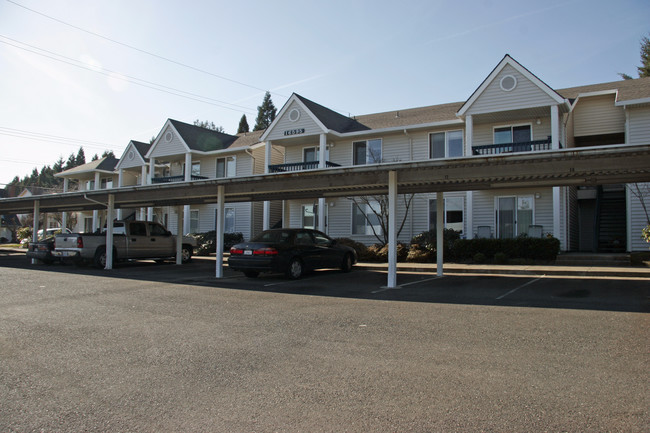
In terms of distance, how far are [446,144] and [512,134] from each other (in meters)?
2.99

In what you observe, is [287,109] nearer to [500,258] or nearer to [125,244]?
[125,244]

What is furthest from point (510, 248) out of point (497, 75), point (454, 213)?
point (497, 75)

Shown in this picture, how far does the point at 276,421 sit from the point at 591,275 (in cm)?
1232

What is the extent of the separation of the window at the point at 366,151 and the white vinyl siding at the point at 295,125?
7.64ft

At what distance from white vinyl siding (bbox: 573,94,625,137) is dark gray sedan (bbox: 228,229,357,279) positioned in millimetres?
14078

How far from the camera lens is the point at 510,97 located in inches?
756

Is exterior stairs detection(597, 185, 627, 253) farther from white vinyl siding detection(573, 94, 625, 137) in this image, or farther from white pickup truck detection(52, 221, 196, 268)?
white pickup truck detection(52, 221, 196, 268)

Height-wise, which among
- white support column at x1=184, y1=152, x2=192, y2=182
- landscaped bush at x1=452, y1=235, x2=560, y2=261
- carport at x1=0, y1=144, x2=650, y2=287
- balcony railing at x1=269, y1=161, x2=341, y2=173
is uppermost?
white support column at x1=184, y1=152, x2=192, y2=182

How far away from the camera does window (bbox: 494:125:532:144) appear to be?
20.4 metres

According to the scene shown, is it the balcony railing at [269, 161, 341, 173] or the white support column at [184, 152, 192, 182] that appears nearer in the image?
the balcony railing at [269, 161, 341, 173]

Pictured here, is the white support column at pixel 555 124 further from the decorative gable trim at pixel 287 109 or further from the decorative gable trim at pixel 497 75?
the decorative gable trim at pixel 287 109

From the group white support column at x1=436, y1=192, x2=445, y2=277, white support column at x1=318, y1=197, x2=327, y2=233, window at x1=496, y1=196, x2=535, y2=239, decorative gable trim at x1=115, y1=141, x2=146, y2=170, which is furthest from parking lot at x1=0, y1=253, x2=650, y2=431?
decorative gable trim at x1=115, y1=141, x2=146, y2=170

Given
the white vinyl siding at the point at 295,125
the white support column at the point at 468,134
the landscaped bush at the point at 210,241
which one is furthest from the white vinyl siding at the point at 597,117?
the landscaped bush at the point at 210,241

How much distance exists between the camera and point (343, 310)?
8.20 meters
